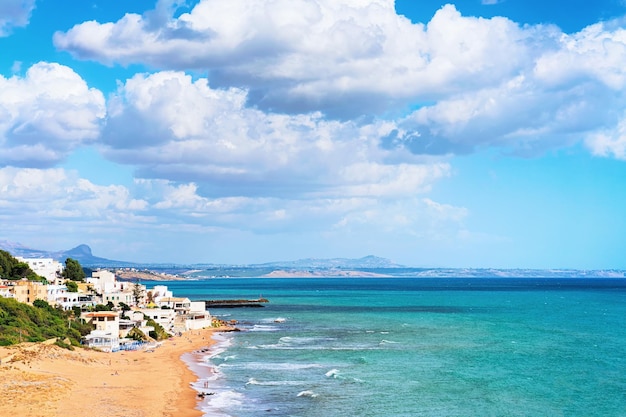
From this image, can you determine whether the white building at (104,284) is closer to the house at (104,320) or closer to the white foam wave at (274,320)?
the white foam wave at (274,320)

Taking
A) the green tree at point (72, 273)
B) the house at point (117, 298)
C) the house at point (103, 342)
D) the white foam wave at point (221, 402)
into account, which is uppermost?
the green tree at point (72, 273)

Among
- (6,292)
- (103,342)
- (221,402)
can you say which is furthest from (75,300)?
(221,402)

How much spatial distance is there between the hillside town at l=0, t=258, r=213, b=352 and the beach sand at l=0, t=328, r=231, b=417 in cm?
937

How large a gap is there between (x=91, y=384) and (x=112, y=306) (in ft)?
199

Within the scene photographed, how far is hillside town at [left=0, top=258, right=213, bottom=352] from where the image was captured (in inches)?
3782

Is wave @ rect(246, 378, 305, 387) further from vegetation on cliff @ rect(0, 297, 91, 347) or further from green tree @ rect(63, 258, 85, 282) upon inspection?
green tree @ rect(63, 258, 85, 282)

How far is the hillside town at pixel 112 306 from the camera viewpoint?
96062 millimetres

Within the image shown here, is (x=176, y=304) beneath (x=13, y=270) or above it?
beneath

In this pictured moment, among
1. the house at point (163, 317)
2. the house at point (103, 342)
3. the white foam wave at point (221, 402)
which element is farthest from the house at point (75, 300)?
the white foam wave at point (221, 402)

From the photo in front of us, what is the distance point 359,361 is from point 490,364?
1504 centimetres

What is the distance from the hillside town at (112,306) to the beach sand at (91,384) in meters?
9.37

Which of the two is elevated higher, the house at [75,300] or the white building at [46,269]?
the white building at [46,269]

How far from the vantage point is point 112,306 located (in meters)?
122

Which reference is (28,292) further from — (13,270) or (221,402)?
(221,402)
